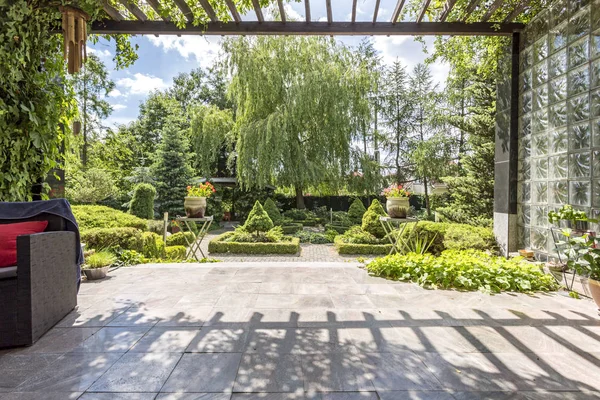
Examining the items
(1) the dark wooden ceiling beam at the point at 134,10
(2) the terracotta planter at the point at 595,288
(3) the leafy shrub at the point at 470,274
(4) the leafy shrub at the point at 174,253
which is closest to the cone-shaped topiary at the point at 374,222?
(4) the leafy shrub at the point at 174,253

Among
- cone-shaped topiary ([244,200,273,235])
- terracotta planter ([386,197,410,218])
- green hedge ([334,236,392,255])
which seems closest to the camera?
terracotta planter ([386,197,410,218])

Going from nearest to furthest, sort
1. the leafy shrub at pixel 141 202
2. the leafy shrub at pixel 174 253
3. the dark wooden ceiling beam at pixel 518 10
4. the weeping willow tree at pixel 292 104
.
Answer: the dark wooden ceiling beam at pixel 518 10 → the leafy shrub at pixel 174 253 → the leafy shrub at pixel 141 202 → the weeping willow tree at pixel 292 104

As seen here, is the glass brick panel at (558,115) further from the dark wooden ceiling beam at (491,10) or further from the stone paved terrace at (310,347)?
the stone paved terrace at (310,347)

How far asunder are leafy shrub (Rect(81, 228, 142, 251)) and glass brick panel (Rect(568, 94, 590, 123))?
208 inches

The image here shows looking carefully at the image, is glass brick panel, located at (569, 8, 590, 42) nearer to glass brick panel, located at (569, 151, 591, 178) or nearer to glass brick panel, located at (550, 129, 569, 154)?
glass brick panel, located at (550, 129, 569, 154)

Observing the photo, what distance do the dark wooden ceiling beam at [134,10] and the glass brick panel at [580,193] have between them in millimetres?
4564

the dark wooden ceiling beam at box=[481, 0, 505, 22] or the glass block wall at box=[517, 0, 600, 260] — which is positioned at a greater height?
the dark wooden ceiling beam at box=[481, 0, 505, 22]

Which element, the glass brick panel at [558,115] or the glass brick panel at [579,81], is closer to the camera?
the glass brick panel at [579,81]

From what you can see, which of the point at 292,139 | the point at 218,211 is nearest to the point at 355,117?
the point at 292,139

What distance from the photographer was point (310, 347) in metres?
1.85

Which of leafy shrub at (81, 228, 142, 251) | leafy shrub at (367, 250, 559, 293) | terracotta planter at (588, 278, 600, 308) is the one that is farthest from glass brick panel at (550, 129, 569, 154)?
leafy shrub at (81, 228, 142, 251)

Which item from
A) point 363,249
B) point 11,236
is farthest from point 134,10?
point 363,249

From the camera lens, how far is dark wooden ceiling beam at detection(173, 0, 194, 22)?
3.27 meters

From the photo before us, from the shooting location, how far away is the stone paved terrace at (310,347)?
4.80ft
